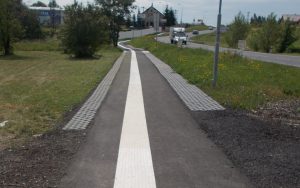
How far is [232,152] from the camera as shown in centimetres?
675

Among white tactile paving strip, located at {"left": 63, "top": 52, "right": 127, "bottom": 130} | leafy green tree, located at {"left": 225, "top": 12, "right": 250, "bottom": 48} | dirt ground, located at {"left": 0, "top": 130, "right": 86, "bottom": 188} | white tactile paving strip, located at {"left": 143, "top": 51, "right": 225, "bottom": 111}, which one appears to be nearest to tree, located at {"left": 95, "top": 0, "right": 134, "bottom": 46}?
leafy green tree, located at {"left": 225, "top": 12, "right": 250, "bottom": 48}

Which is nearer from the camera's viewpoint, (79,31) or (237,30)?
(79,31)

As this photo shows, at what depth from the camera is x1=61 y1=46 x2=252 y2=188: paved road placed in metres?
5.55

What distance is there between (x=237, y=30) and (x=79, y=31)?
38.6 meters

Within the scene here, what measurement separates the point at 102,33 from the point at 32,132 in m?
29.5

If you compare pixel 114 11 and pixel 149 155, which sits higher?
pixel 114 11

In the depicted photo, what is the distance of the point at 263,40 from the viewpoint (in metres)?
60.8

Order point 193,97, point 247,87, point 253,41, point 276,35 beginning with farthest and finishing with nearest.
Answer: point 253,41 → point 276,35 → point 247,87 → point 193,97

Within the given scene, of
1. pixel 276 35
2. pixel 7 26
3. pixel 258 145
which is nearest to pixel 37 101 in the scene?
pixel 258 145

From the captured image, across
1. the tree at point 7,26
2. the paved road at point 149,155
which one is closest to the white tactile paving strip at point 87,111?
the paved road at point 149,155

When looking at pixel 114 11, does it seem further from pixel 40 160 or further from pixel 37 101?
pixel 40 160

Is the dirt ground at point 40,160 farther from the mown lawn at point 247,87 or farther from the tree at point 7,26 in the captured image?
the tree at point 7,26

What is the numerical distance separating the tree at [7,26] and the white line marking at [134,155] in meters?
29.9

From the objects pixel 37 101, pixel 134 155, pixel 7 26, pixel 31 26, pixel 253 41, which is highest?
pixel 7 26
